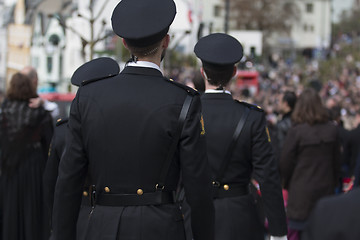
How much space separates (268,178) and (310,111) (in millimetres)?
2709

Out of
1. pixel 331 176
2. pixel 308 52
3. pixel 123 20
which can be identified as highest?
pixel 123 20

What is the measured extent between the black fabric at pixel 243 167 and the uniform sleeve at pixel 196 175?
4.76ft

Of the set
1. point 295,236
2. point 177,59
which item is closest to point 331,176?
point 295,236

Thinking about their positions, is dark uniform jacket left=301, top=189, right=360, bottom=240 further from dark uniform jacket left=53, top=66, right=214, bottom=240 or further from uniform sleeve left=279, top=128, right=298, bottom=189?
uniform sleeve left=279, top=128, right=298, bottom=189

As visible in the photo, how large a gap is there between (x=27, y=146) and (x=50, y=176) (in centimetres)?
231

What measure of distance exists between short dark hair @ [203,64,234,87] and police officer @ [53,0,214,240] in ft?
5.31

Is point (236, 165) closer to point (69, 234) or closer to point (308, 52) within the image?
point (69, 234)

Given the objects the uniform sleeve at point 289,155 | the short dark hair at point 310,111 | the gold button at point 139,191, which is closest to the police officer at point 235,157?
the gold button at point 139,191

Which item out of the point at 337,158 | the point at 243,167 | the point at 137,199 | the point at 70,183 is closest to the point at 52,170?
the point at 243,167

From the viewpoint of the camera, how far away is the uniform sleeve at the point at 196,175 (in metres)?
3.27

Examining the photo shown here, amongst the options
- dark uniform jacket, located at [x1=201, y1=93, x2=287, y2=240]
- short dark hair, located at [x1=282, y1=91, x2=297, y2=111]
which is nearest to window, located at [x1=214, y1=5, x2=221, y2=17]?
short dark hair, located at [x1=282, y1=91, x2=297, y2=111]

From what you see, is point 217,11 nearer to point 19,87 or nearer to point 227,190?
point 19,87

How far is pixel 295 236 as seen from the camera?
7.35 meters

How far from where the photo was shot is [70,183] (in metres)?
3.34
